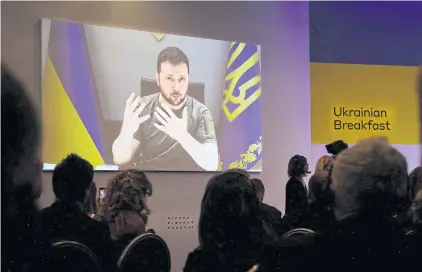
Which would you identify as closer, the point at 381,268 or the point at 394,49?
the point at 381,268

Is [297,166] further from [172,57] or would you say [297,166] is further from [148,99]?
[172,57]

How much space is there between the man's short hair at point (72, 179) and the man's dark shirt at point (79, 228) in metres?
0.04

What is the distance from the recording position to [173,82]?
5180 millimetres

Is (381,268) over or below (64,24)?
below

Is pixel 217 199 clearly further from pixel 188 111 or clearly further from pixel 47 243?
pixel 188 111

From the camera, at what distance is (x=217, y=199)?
1.87 meters

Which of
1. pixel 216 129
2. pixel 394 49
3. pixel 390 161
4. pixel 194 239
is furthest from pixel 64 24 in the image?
pixel 394 49

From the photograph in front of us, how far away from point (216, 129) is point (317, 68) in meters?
1.78

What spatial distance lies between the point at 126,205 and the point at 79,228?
0.70 metres

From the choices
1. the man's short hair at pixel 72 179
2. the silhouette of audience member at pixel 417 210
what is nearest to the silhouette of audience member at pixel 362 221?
the silhouette of audience member at pixel 417 210

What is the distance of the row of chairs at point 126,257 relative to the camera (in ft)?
5.92

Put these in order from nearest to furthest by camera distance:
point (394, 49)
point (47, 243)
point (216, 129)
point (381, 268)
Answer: point (381, 268), point (47, 243), point (216, 129), point (394, 49)

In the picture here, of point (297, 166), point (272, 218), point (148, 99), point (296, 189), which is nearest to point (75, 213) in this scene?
point (272, 218)

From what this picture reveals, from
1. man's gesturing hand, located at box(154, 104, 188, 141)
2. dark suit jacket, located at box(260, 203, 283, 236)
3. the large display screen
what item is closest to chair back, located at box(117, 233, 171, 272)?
dark suit jacket, located at box(260, 203, 283, 236)
